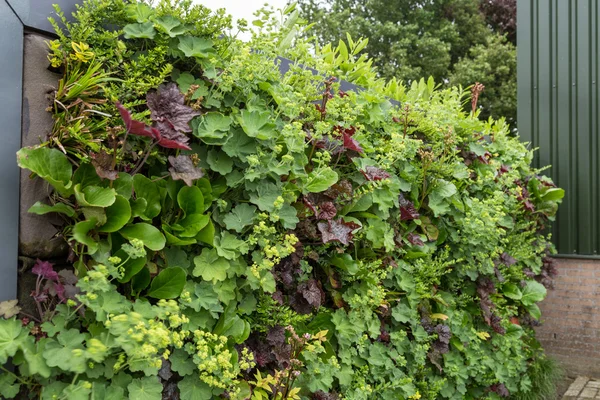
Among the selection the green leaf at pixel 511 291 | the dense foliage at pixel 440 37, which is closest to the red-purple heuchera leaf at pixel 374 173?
the green leaf at pixel 511 291

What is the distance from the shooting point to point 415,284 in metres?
2.84

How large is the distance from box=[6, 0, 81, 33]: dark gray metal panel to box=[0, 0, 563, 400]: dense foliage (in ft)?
0.25

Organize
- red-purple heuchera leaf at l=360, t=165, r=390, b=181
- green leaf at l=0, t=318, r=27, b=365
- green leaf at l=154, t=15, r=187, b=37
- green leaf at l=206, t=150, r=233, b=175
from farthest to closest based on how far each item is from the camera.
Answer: red-purple heuchera leaf at l=360, t=165, r=390, b=181
green leaf at l=206, t=150, r=233, b=175
green leaf at l=154, t=15, r=187, b=37
green leaf at l=0, t=318, r=27, b=365

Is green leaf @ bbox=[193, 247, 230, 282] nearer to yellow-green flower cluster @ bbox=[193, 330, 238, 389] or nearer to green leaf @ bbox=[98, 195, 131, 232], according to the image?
yellow-green flower cluster @ bbox=[193, 330, 238, 389]

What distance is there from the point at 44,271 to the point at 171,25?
917mm

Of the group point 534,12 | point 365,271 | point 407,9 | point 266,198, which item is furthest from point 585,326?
point 407,9

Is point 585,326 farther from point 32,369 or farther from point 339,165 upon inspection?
point 32,369

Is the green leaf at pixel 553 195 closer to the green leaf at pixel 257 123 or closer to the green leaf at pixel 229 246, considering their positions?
the green leaf at pixel 257 123

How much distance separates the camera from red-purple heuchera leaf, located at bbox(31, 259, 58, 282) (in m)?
1.50

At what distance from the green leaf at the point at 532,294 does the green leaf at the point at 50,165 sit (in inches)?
141

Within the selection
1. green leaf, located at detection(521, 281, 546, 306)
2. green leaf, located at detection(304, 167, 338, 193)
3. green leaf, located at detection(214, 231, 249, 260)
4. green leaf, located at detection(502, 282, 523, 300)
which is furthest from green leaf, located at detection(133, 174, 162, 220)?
green leaf, located at detection(521, 281, 546, 306)

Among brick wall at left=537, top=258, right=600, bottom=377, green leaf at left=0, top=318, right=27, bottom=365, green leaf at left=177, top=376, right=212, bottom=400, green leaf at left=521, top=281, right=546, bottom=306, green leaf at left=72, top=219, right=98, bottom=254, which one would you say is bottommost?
brick wall at left=537, top=258, right=600, bottom=377

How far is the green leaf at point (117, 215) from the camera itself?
1.56 meters

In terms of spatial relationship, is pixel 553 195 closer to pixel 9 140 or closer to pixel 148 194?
pixel 148 194
